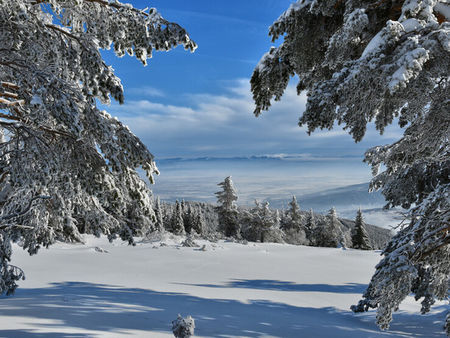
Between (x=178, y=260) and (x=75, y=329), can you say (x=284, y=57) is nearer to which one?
(x=75, y=329)

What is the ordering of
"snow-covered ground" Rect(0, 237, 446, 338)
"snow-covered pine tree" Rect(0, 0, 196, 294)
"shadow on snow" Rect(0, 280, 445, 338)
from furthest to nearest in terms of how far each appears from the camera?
"snow-covered ground" Rect(0, 237, 446, 338) < "shadow on snow" Rect(0, 280, 445, 338) < "snow-covered pine tree" Rect(0, 0, 196, 294)

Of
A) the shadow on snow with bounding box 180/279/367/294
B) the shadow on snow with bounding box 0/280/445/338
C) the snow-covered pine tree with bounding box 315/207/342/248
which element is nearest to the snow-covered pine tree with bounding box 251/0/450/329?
the shadow on snow with bounding box 0/280/445/338

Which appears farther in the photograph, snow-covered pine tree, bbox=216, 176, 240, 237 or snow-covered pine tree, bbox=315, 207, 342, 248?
snow-covered pine tree, bbox=315, 207, 342, 248

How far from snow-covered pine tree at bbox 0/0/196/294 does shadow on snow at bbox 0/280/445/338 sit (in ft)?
4.94

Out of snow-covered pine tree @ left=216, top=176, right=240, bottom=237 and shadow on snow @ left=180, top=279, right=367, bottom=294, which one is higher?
snow-covered pine tree @ left=216, top=176, right=240, bottom=237

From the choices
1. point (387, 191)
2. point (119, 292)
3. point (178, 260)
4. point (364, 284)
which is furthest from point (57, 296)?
point (364, 284)

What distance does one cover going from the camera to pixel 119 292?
9.31 m

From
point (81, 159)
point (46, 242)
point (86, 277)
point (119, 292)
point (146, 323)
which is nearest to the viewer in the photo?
point (81, 159)

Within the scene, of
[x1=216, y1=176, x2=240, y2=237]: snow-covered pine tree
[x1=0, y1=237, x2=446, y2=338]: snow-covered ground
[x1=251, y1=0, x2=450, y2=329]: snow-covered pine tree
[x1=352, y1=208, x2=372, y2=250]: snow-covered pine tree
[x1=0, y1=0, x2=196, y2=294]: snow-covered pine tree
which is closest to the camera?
[x1=251, y1=0, x2=450, y2=329]: snow-covered pine tree

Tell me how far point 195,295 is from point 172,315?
2.91m

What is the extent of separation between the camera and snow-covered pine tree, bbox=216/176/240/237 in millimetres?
35625

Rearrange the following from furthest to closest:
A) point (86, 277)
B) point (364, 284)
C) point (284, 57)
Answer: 1. point (364, 284)
2. point (86, 277)
3. point (284, 57)

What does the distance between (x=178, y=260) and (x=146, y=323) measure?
9.66 meters

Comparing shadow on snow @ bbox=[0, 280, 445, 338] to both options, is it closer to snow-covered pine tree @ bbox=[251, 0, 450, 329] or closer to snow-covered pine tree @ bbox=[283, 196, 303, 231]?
snow-covered pine tree @ bbox=[251, 0, 450, 329]
